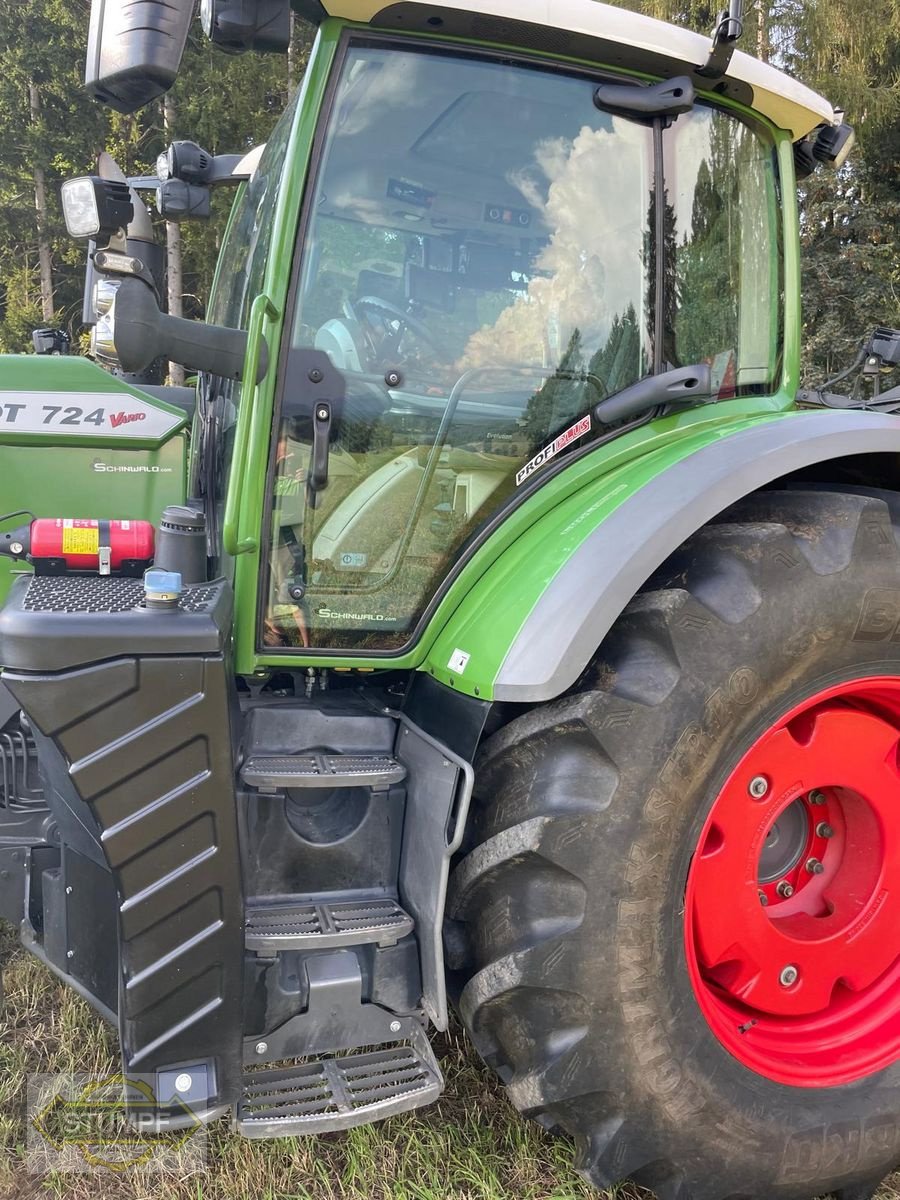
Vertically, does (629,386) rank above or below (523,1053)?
above

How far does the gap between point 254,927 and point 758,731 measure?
3.57 ft

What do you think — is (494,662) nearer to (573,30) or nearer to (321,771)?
(321,771)

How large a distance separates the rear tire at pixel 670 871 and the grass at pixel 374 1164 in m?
0.25

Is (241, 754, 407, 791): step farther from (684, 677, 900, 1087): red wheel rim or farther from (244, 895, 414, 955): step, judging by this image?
(684, 677, 900, 1087): red wheel rim

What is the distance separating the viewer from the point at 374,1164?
1952 millimetres

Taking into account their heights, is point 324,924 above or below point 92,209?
below

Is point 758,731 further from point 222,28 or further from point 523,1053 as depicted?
point 222,28

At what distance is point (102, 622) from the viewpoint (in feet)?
5.30

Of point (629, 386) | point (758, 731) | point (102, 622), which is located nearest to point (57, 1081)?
point (102, 622)

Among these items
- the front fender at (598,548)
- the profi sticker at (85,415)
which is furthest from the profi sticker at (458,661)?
the profi sticker at (85,415)

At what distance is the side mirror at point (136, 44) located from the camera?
143 centimetres
